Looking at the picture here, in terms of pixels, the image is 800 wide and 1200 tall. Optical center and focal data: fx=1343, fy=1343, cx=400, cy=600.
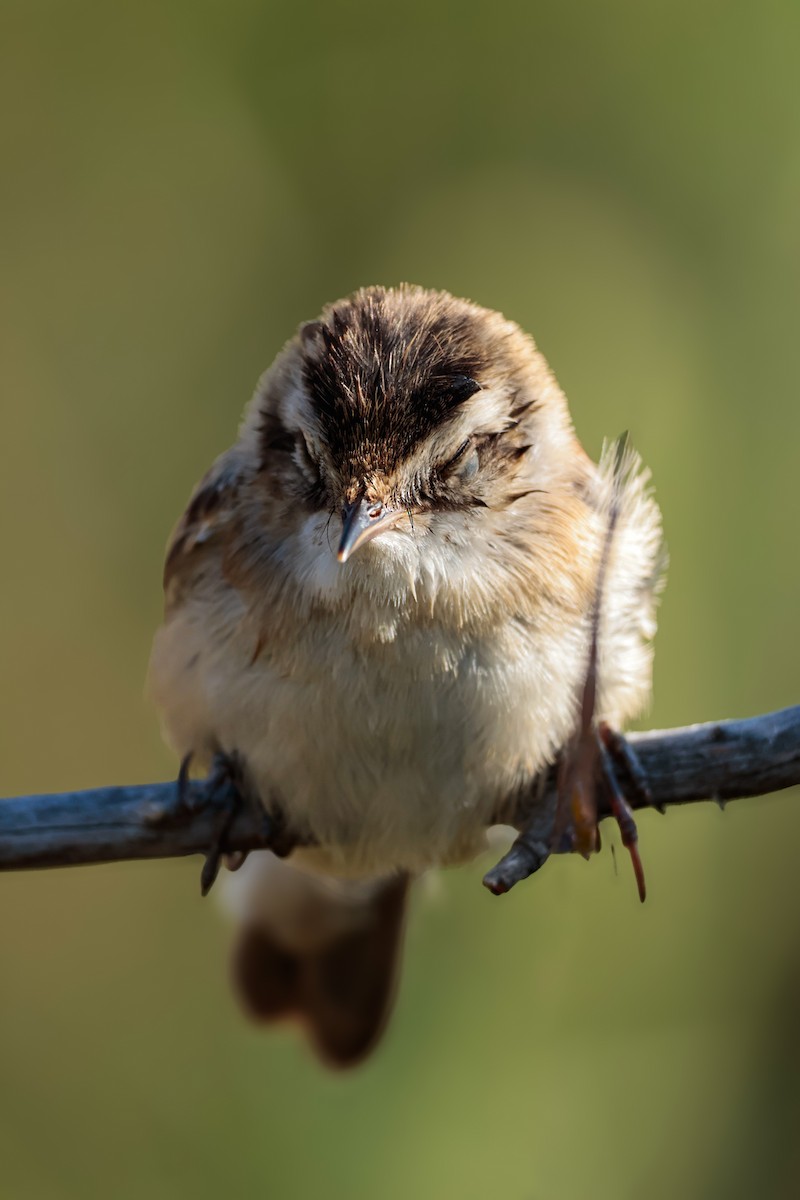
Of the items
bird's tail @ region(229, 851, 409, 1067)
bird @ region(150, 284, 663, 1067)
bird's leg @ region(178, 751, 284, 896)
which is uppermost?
bird @ region(150, 284, 663, 1067)

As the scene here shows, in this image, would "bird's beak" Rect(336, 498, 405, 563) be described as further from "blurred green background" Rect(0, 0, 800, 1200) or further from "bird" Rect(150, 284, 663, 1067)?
"blurred green background" Rect(0, 0, 800, 1200)

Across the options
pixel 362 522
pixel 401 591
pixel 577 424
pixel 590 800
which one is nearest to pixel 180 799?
pixel 401 591

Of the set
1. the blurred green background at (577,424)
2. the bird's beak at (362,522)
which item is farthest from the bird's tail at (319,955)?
the bird's beak at (362,522)

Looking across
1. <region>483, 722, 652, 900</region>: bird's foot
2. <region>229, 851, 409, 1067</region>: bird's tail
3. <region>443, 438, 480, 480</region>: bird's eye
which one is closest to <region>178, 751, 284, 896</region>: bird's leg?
<region>483, 722, 652, 900</region>: bird's foot

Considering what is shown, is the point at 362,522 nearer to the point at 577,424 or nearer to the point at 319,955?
the point at 319,955

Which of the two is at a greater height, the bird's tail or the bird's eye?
the bird's eye

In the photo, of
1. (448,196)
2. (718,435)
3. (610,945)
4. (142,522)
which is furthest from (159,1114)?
(448,196)

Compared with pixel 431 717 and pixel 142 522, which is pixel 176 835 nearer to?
pixel 431 717
